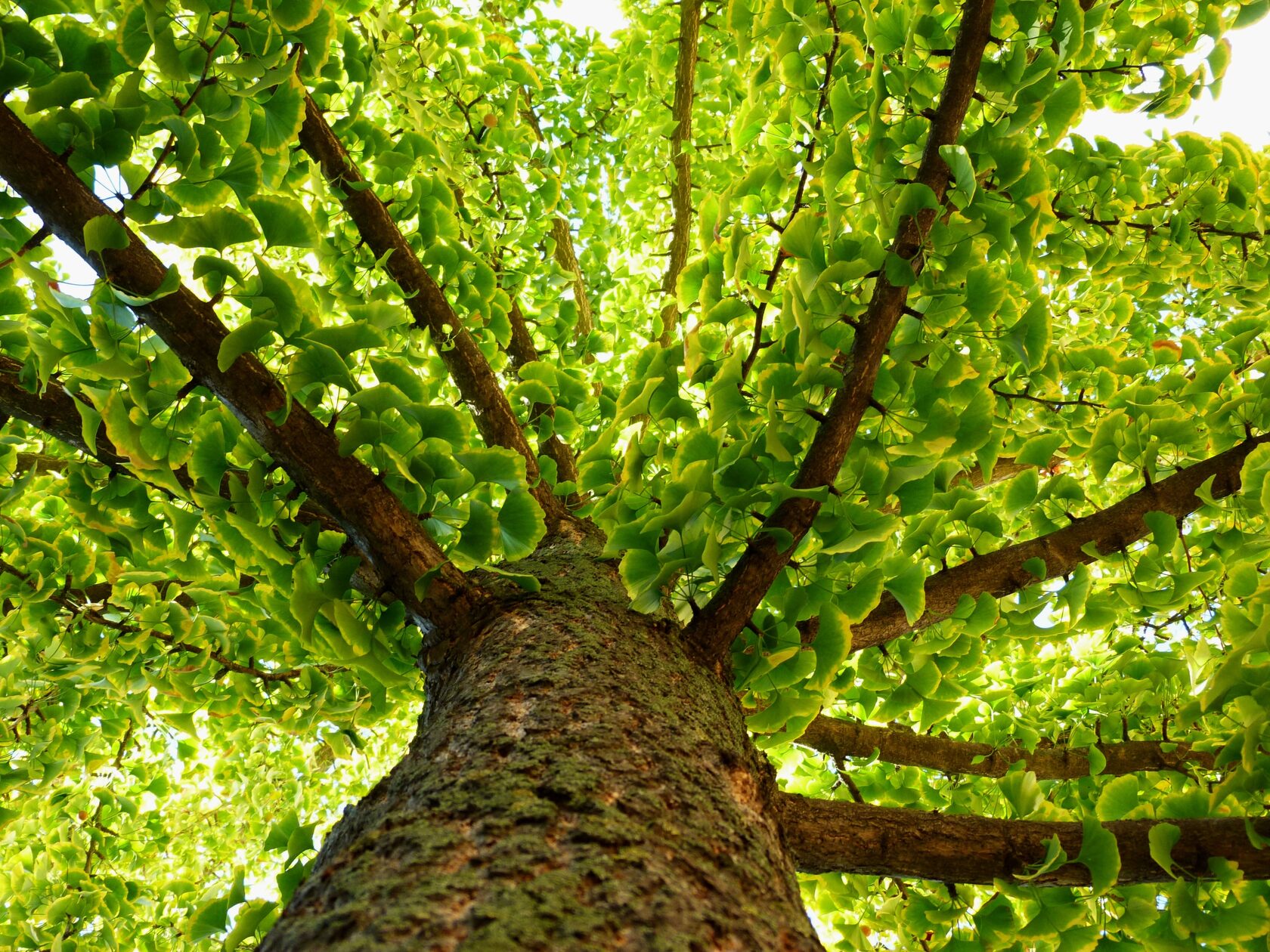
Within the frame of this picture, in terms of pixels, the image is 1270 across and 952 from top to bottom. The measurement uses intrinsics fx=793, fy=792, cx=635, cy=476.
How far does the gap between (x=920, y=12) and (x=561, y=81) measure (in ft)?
8.07

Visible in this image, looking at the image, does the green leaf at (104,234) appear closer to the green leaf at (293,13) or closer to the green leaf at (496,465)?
the green leaf at (293,13)

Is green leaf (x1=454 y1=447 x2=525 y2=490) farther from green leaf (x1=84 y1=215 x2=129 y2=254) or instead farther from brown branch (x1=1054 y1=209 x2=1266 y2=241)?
brown branch (x1=1054 y1=209 x2=1266 y2=241)

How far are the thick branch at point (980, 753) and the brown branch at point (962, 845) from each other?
0.71 m

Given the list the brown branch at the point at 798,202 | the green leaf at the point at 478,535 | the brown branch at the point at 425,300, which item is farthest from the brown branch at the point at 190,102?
the brown branch at the point at 798,202

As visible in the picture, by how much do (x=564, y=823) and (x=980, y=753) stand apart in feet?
5.53

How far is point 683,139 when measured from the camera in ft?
9.41

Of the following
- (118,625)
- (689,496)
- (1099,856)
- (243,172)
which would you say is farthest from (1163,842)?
(118,625)

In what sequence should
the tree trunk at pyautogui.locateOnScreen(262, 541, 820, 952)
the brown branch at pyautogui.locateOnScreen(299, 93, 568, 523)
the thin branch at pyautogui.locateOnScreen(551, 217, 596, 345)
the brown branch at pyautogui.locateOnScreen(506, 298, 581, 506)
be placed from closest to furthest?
the tree trunk at pyautogui.locateOnScreen(262, 541, 820, 952)
the brown branch at pyautogui.locateOnScreen(299, 93, 568, 523)
the brown branch at pyautogui.locateOnScreen(506, 298, 581, 506)
the thin branch at pyautogui.locateOnScreen(551, 217, 596, 345)

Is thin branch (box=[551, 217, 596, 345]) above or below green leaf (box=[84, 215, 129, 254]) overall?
above

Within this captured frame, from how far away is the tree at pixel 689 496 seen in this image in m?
0.81

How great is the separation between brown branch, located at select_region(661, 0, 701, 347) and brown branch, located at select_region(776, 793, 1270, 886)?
1.86 metres

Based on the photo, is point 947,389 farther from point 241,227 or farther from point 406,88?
point 406,88

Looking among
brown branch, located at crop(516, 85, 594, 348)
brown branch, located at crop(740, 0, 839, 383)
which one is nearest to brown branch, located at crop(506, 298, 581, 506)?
brown branch, located at crop(516, 85, 594, 348)

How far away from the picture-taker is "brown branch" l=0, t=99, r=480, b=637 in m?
0.92
